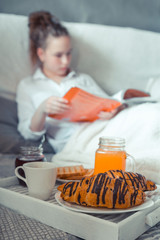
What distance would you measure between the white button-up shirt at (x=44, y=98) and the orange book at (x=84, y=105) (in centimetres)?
12

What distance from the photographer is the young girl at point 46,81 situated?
1463 millimetres

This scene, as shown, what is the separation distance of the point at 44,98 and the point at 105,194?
1059mm

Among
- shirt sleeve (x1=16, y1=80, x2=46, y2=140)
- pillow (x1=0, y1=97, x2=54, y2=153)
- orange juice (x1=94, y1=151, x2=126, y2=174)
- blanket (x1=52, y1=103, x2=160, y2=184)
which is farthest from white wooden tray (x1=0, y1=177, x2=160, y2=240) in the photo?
shirt sleeve (x1=16, y1=80, x2=46, y2=140)

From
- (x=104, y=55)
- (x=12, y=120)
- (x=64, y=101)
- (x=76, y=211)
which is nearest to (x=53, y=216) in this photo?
(x=76, y=211)

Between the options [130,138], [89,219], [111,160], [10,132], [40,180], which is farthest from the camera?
[10,132]

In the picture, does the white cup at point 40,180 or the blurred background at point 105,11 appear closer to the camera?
the white cup at point 40,180

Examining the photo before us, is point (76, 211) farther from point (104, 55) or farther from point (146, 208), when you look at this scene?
point (104, 55)

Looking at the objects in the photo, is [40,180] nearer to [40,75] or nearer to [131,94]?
[131,94]

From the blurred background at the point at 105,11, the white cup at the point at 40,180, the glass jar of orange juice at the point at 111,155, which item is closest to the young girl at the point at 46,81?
the blurred background at the point at 105,11

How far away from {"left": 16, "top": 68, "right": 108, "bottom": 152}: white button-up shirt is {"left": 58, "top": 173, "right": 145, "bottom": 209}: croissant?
34.0 inches

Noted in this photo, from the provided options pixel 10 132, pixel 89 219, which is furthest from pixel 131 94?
pixel 89 219

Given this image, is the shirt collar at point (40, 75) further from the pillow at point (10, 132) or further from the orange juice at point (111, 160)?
the orange juice at point (111, 160)

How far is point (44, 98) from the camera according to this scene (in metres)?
1.55

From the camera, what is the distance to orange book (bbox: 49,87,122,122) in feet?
3.74
